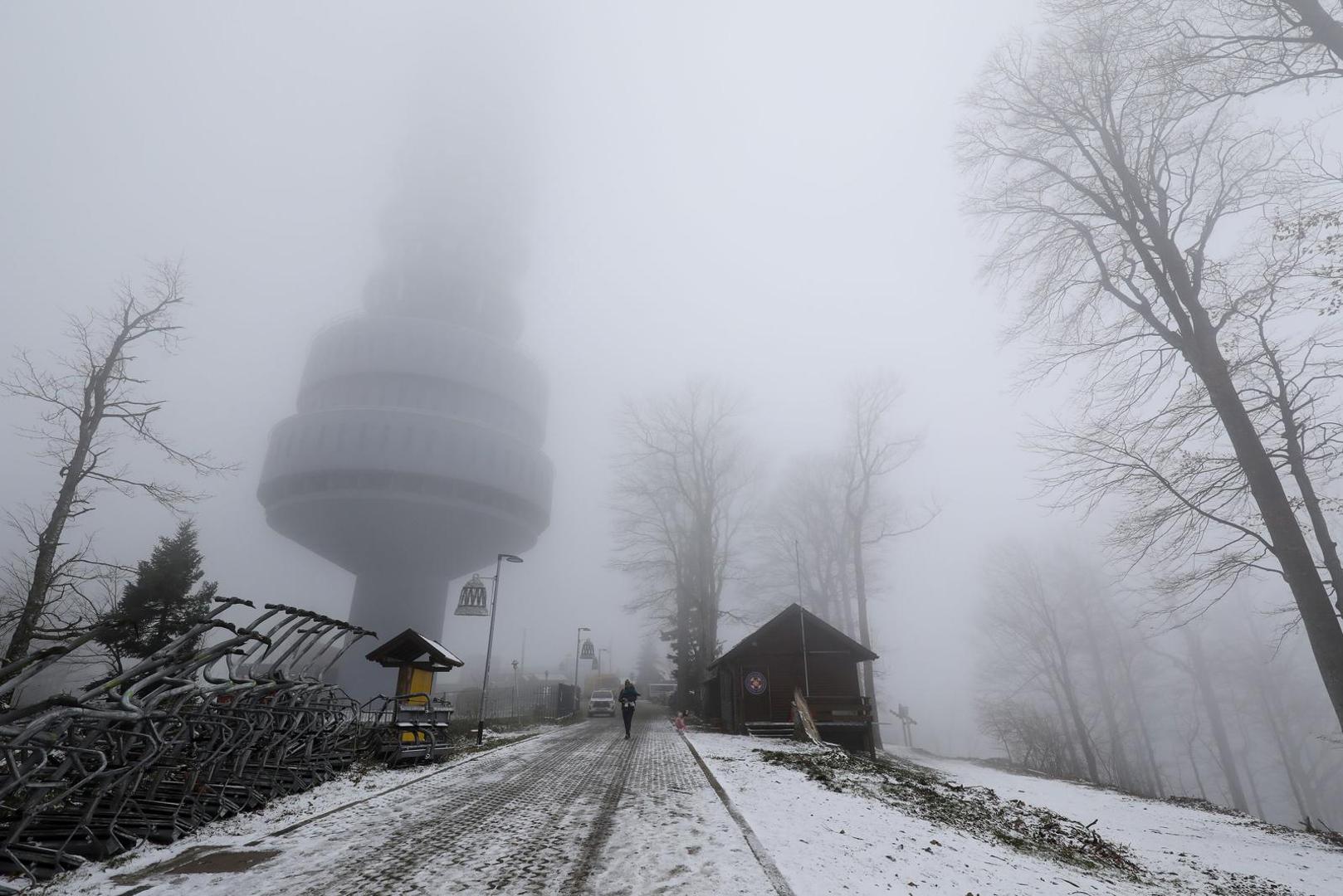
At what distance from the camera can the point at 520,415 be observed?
201ft

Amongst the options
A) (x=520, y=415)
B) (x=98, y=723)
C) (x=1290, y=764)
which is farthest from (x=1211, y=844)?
(x=520, y=415)

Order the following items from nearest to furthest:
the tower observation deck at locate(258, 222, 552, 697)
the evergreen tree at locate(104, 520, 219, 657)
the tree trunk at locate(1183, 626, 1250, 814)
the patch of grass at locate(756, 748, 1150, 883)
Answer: the patch of grass at locate(756, 748, 1150, 883) → the evergreen tree at locate(104, 520, 219, 657) → the tree trunk at locate(1183, 626, 1250, 814) → the tower observation deck at locate(258, 222, 552, 697)

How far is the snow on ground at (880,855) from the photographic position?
424cm

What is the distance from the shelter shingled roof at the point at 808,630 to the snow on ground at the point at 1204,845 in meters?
8.83

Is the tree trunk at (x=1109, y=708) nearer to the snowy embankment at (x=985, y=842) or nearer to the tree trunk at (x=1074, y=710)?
the tree trunk at (x=1074, y=710)

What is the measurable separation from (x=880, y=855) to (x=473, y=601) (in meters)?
20.3

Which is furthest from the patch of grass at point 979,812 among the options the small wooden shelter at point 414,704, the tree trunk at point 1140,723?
the tree trunk at point 1140,723

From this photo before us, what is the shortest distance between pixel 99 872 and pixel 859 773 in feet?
34.5

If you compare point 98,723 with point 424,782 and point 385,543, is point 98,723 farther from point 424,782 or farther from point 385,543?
point 385,543

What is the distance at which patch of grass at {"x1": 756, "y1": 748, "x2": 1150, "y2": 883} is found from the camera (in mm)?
6024

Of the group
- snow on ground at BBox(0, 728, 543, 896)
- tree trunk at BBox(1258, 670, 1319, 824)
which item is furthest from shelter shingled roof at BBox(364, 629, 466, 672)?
tree trunk at BBox(1258, 670, 1319, 824)

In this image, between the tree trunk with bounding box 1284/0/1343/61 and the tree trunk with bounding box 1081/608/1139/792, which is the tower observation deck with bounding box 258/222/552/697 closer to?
the tree trunk with bounding box 1081/608/1139/792

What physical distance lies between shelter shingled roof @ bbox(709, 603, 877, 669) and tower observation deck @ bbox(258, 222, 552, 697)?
38.5 m

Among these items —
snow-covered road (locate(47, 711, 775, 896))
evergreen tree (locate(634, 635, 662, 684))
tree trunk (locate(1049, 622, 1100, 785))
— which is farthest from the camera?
evergreen tree (locate(634, 635, 662, 684))
